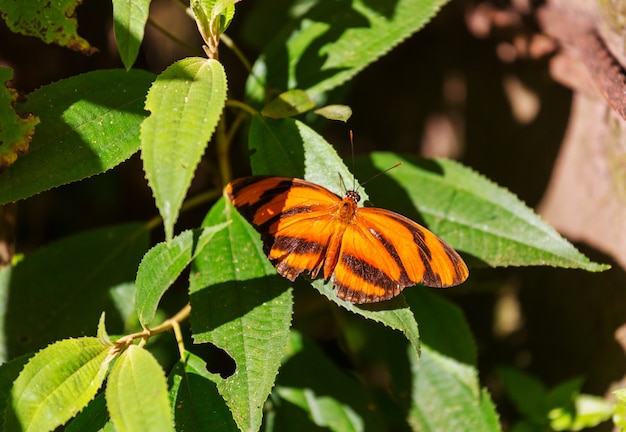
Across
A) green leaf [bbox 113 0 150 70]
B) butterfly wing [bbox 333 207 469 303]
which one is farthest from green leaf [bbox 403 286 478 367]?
green leaf [bbox 113 0 150 70]

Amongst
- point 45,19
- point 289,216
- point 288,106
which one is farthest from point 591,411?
point 45,19

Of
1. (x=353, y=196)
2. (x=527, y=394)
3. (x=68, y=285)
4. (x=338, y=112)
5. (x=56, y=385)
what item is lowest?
(x=527, y=394)

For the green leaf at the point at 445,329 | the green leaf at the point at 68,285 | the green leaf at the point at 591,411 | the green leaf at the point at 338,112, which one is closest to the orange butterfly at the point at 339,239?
the green leaf at the point at 338,112

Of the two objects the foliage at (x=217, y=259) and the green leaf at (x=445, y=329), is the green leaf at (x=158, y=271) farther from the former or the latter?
the green leaf at (x=445, y=329)

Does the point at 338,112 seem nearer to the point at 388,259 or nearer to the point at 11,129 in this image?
the point at 388,259

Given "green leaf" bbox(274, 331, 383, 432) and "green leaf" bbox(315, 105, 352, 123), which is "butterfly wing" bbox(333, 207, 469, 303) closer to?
"green leaf" bbox(315, 105, 352, 123)

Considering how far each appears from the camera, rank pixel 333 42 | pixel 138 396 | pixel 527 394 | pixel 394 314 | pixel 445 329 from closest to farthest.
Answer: pixel 138 396 → pixel 394 314 → pixel 333 42 → pixel 445 329 → pixel 527 394

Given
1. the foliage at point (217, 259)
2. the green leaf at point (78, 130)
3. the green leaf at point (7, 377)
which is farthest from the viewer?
the green leaf at point (7, 377)
